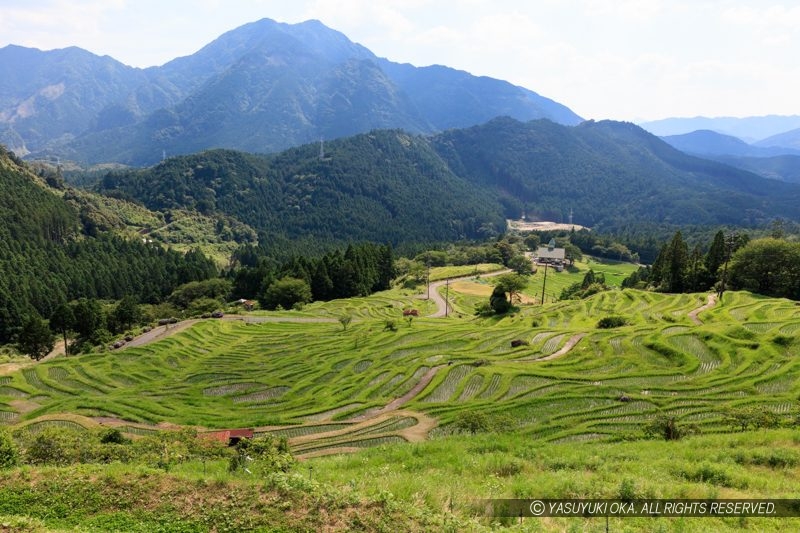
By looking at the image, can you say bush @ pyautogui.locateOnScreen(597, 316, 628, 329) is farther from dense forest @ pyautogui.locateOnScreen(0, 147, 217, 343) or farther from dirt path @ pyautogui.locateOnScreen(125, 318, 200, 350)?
dense forest @ pyautogui.locateOnScreen(0, 147, 217, 343)

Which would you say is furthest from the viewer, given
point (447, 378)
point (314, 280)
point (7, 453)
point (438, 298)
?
point (438, 298)

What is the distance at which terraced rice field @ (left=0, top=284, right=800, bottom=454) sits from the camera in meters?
43.8

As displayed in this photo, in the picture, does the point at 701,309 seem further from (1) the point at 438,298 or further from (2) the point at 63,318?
(2) the point at 63,318

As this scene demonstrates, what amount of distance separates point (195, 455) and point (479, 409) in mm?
28253

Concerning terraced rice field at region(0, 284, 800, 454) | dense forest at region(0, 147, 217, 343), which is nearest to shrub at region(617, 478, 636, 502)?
terraced rice field at region(0, 284, 800, 454)

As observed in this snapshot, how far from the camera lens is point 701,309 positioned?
83562mm

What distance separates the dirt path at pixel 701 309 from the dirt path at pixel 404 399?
46120 millimetres

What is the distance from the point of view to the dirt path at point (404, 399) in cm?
5050

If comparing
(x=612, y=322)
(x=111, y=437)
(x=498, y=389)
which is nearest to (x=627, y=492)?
(x=498, y=389)

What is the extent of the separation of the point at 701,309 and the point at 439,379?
5948 centimetres

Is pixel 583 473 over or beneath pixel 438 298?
over

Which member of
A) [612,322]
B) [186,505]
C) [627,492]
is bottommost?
[612,322]

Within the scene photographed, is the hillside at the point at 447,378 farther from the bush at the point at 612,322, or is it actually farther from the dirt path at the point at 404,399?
the bush at the point at 612,322

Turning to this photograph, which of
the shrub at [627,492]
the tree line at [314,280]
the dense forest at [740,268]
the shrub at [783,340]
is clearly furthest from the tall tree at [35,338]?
the dense forest at [740,268]
